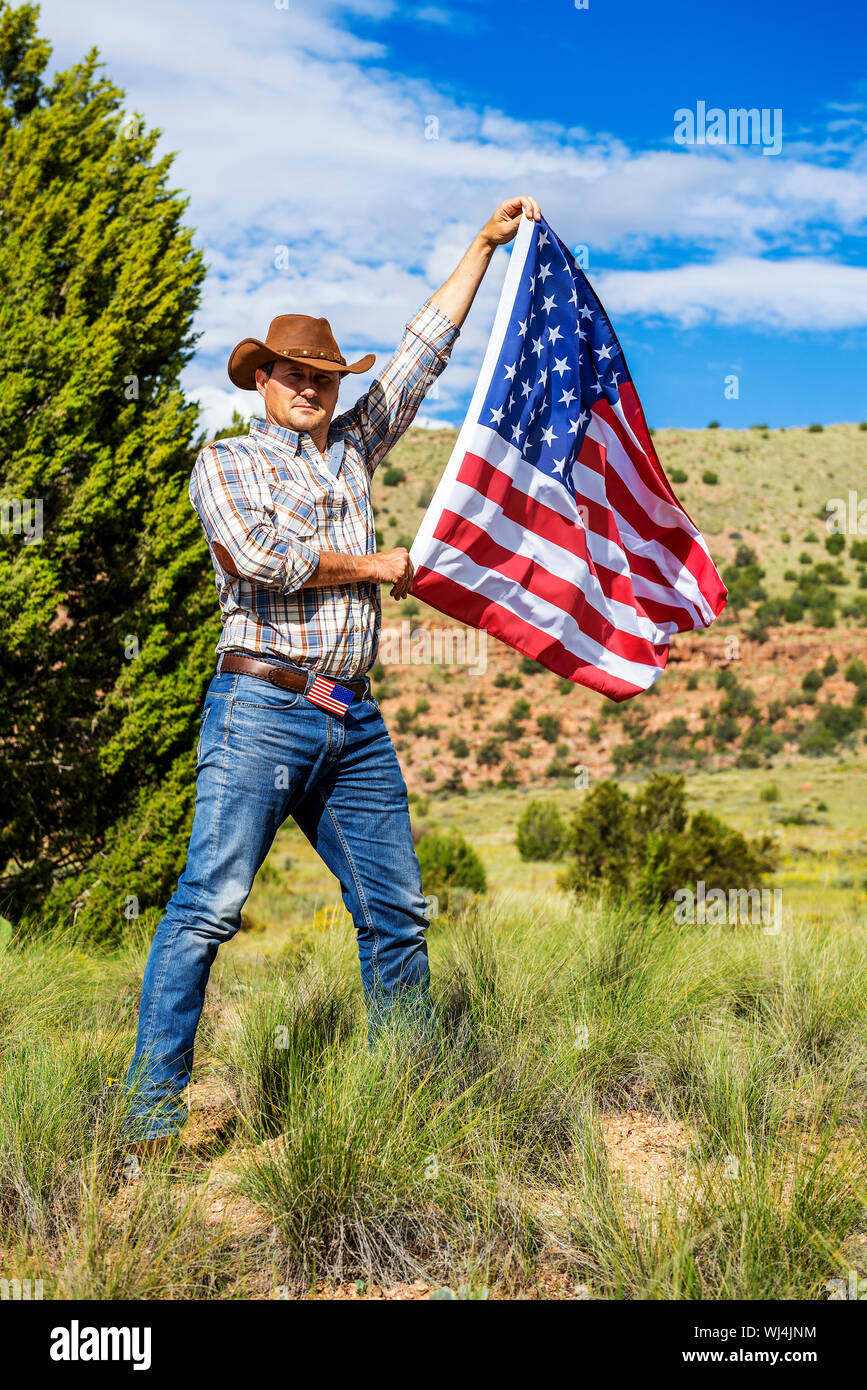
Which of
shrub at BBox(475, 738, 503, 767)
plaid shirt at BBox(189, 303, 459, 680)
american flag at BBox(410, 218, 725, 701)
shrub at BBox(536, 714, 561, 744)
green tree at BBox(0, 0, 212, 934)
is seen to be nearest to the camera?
plaid shirt at BBox(189, 303, 459, 680)

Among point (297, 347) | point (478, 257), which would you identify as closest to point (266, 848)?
point (297, 347)

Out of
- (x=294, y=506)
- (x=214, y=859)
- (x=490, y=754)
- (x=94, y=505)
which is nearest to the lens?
(x=214, y=859)

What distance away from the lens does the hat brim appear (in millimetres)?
3506

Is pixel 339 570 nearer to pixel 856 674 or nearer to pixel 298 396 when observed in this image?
pixel 298 396

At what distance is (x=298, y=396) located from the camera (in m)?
3.55

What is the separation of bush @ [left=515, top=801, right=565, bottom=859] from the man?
16.9 m

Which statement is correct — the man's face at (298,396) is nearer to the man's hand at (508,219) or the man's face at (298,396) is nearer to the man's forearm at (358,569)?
the man's forearm at (358,569)

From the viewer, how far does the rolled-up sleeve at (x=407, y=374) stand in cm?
389

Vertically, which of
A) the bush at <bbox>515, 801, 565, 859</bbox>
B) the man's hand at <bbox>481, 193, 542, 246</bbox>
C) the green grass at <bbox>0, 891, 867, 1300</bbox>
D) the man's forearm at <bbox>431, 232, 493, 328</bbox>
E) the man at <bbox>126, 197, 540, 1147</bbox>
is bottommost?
the bush at <bbox>515, 801, 565, 859</bbox>

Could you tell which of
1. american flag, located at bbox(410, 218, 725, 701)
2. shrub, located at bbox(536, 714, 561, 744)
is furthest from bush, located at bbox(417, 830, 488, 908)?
shrub, located at bbox(536, 714, 561, 744)

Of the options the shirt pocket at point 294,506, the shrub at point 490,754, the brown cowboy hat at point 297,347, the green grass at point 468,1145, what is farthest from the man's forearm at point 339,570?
the shrub at point 490,754

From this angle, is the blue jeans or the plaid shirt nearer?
the blue jeans

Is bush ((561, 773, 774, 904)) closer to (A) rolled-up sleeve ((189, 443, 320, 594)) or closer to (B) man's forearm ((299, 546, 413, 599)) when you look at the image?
(B) man's forearm ((299, 546, 413, 599))

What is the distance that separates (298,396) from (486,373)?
36.8 inches
